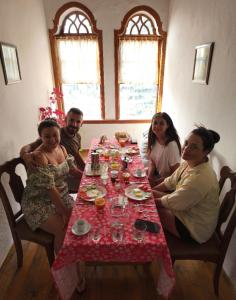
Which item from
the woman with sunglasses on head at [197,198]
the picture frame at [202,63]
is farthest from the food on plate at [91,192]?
the picture frame at [202,63]

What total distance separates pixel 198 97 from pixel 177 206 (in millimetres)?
1465

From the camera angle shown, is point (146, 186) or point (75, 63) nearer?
point (146, 186)

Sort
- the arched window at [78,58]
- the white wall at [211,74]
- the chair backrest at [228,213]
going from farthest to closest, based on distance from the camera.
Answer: the arched window at [78,58]
the white wall at [211,74]
the chair backrest at [228,213]

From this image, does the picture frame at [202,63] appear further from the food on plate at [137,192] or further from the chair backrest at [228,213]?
the food on plate at [137,192]

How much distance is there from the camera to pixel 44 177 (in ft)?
4.80

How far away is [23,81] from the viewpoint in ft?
7.98

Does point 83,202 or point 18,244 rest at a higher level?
point 83,202

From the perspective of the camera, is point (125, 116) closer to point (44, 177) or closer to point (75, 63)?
point (75, 63)

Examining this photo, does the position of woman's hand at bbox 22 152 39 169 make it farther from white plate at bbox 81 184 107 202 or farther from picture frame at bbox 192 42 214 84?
picture frame at bbox 192 42 214 84

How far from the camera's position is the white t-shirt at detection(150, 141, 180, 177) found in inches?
78.7

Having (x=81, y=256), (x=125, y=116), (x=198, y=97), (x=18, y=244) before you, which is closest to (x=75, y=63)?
(x=125, y=116)

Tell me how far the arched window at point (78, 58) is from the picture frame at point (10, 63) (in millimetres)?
1529

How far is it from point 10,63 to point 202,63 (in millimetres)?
2020

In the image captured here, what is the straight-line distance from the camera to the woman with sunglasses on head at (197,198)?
130cm
